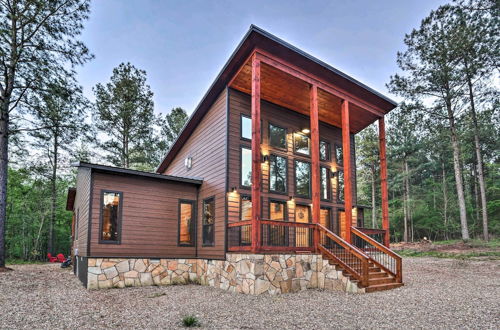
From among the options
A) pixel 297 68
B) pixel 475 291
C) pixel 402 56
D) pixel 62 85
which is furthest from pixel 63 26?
pixel 402 56

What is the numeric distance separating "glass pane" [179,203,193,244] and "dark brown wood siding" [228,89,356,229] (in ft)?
6.36

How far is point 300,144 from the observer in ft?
38.2

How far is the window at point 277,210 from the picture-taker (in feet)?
33.9

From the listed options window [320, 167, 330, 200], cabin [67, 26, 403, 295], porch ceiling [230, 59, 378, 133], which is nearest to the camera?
cabin [67, 26, 403, 295]

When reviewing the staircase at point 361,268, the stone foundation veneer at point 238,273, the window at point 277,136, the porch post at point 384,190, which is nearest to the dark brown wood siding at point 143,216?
the stone foundation veneer at point 238,273

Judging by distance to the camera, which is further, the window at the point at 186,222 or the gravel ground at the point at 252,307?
the window at the point at 186,222

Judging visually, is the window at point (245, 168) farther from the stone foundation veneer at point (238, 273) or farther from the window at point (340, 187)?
the window at point (340, 187)

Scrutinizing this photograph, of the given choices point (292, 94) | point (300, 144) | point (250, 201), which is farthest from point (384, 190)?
point (250, 201)

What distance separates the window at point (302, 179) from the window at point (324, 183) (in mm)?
817

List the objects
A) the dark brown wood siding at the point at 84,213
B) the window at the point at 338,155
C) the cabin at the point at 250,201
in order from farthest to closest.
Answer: the window at the point at 338,155 → the dark brown wood siding at the point at 84,213 → the cabin at the point at 250,201

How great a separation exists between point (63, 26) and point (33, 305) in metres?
9.65

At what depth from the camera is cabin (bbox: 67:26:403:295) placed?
7711 mm

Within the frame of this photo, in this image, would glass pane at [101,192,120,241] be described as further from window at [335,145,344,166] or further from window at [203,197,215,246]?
window at [335,145,344,166]

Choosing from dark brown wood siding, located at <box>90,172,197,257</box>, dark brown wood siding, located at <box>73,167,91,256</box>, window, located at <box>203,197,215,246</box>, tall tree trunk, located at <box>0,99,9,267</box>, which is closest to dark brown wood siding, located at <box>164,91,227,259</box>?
window, located at <box>203,197,215,246</box>
